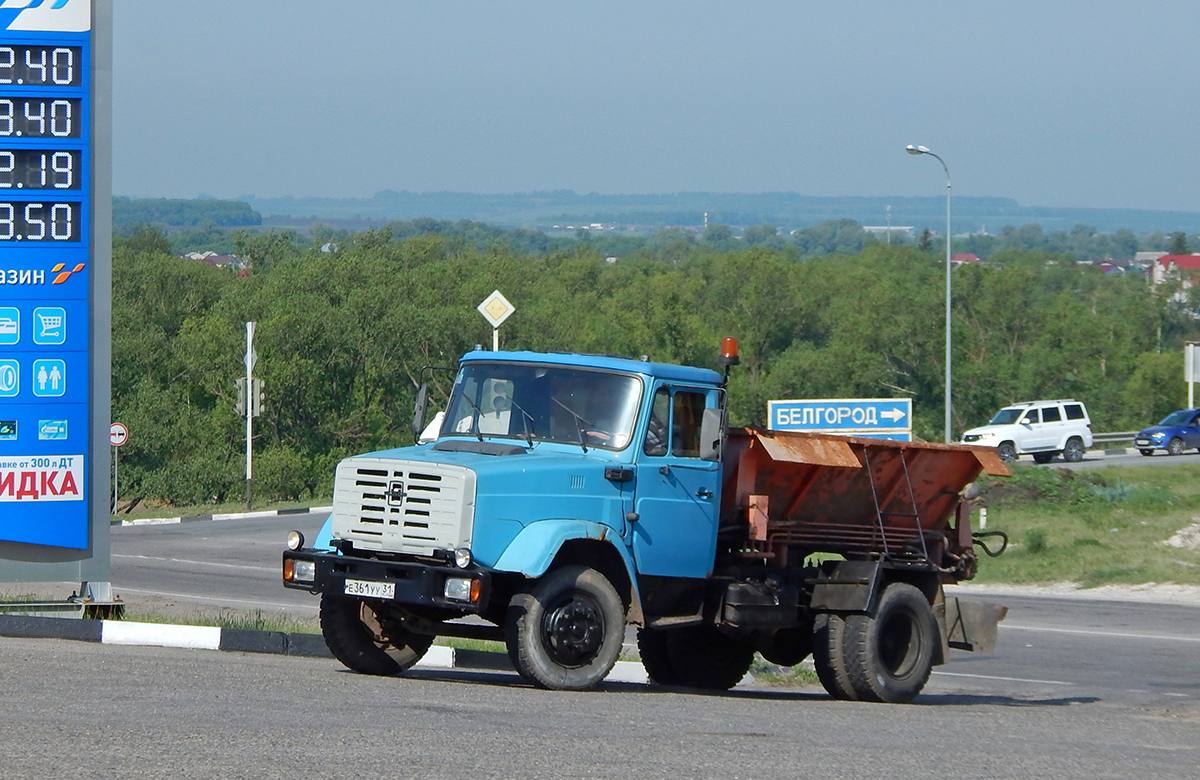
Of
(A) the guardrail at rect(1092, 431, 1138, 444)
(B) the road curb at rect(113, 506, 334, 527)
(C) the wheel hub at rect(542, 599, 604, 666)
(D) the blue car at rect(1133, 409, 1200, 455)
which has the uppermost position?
(C) the wheel hub at rect(542, 599, 604, 666)

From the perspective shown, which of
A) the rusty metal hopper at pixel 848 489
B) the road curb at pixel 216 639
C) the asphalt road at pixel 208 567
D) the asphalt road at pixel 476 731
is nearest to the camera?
the asphalt road at pixel 476 731

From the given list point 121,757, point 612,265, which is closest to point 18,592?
point 121,757

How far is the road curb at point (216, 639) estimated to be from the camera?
43.7 ft

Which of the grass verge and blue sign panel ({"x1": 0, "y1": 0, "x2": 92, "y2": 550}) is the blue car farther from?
blue sign panel ({"x1": 0, "y1": 0, "x2": 92, "y2": 550})

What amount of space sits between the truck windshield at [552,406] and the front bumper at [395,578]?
4.67 feet

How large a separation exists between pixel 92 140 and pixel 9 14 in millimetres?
1370

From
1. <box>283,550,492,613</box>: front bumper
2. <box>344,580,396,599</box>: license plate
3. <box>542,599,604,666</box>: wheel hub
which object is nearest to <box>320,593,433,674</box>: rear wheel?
<box>283,550,492,613</box>: front bumper

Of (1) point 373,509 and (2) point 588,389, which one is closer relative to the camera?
(1) point 373,509

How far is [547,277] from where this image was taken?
339ft

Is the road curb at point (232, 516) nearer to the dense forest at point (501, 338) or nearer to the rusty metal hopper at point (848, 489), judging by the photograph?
the dense forest at point (501, 338)

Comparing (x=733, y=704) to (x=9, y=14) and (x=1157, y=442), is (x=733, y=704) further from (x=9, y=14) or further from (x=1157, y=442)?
(x=1157, y=442)

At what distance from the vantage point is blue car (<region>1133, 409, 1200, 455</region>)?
52875 millimetres

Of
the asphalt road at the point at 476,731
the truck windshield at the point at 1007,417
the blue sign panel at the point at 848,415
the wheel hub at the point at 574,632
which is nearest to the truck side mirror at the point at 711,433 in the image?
the wheel hub at the point at 574,632

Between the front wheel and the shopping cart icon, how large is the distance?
6.53 m
